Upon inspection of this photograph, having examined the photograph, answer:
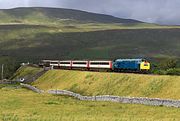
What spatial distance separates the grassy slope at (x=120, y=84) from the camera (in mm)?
57094

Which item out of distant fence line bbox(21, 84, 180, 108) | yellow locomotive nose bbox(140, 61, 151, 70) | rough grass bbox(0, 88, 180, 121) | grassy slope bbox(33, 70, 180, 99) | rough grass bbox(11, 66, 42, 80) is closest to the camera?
rough grass bbox(0, 88, 180, 121)

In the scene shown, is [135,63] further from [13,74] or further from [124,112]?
[13,74]

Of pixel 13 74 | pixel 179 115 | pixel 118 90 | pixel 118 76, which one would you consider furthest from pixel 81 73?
pixel 13 74

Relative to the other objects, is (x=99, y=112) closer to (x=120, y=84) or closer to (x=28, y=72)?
(x=120, y=84)

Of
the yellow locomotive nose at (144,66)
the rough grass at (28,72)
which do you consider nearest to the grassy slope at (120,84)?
the yellow locomotive nose at (144,66)

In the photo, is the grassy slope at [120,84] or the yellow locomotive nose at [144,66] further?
the yellow locomotive nose at [144,66]

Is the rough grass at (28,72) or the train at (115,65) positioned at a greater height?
the train at (115,65)

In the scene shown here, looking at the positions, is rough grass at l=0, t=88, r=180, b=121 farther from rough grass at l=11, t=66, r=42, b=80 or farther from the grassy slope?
rough grass at l=11, t=66, r=42, b=80

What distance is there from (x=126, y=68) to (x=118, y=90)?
2502cm

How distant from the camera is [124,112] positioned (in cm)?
4831

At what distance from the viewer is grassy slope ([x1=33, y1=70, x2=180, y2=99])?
5709cm

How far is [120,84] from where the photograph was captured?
67.2 meters

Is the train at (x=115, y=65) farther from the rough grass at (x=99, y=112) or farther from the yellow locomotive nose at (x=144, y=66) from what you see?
the rough grass at (x=99, y=112)

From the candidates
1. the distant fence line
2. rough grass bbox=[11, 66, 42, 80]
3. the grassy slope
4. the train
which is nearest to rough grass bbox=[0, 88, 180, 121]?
the distant fence line
